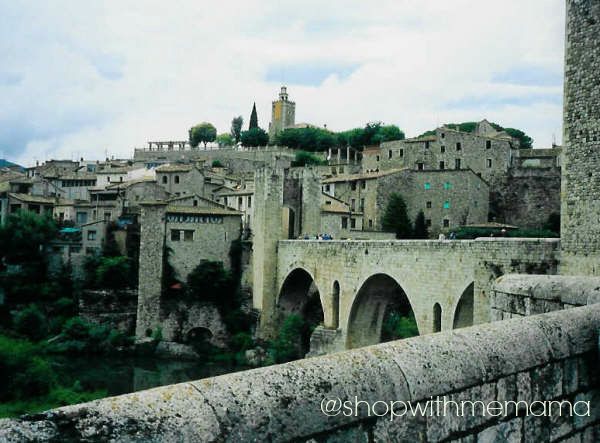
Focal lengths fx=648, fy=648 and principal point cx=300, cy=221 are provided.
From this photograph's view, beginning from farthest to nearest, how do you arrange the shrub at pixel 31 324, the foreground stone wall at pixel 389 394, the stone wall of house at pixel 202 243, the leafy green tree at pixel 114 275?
the leafy green tree at pixel 114 275 → the stone wall of house at pixel 202 243 → the shrub at pixel 31 324 → the foreground stone wall at pixel 389 394

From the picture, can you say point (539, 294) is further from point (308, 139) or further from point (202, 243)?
point (308, 139)

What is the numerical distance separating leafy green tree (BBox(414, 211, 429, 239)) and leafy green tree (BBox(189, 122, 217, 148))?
74.6 m

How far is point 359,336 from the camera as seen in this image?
31734 millimetres

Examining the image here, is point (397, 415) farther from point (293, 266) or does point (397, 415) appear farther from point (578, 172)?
point (293, 266)

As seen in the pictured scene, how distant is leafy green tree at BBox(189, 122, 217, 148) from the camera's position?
398 ft

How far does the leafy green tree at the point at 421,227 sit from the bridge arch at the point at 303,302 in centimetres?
1467

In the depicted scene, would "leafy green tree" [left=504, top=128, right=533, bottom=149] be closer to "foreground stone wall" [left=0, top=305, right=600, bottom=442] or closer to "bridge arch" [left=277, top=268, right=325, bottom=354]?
"bridge arch" [left=277, top=268, right=325, bottom=354]

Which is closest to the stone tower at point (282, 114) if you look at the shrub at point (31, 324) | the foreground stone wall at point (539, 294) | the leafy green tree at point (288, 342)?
the shrub at point (31, 324)

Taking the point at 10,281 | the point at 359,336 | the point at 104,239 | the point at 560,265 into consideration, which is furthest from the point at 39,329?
the point at 560,265

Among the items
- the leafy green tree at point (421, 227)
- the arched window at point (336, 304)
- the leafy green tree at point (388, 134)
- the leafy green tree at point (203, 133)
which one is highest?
the leafy green tree at point (203, 133)

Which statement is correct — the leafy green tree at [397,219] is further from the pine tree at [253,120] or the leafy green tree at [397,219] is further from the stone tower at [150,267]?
the pine tree at [253,120]

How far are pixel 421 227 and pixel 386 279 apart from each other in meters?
25.3

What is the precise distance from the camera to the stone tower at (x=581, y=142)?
15.5 metres

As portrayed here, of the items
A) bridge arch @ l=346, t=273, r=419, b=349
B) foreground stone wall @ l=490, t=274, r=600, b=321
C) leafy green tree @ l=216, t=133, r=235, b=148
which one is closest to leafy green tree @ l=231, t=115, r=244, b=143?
leafy green tree @ l=216, t=133, r=235, b=148
